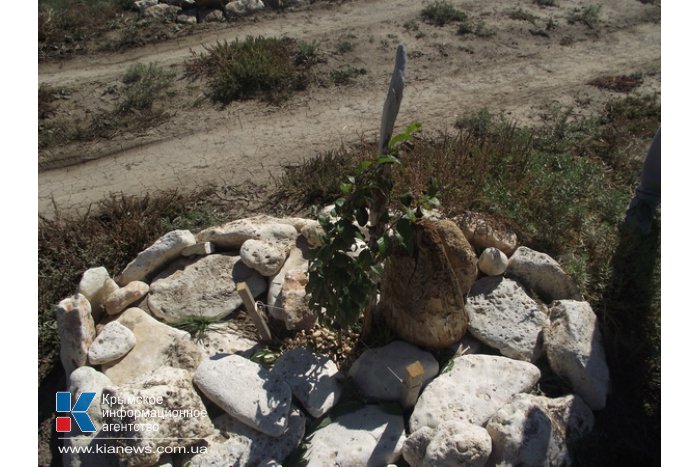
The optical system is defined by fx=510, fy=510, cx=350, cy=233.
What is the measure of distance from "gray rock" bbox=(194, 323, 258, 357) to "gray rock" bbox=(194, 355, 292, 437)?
1.15 ft

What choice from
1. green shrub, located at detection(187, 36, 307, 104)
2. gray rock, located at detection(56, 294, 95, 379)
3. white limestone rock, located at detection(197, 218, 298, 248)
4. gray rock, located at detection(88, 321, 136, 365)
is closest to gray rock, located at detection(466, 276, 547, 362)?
white limestone rock, located at detection(197, 218, 298, 248)

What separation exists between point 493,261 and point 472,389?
1140mm

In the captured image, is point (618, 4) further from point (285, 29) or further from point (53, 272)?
point (53, 272)

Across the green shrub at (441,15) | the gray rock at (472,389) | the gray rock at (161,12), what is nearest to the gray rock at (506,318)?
the gray rock at (472,389)

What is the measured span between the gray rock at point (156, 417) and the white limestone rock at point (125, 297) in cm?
100

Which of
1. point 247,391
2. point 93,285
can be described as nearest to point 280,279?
point 247,391

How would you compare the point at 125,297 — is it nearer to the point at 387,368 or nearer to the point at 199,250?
the point at 199,250

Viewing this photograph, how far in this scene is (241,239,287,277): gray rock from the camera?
446 centimetres

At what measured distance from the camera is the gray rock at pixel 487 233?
4.58 metres

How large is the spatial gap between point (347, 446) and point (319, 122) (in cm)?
503

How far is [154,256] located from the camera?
4.59m

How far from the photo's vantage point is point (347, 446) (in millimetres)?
3494

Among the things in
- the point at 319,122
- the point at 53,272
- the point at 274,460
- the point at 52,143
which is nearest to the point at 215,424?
the point at 274,460

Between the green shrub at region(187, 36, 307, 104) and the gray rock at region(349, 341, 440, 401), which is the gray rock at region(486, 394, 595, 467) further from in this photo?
the green shrub at region(187, 36, 307, 104)
